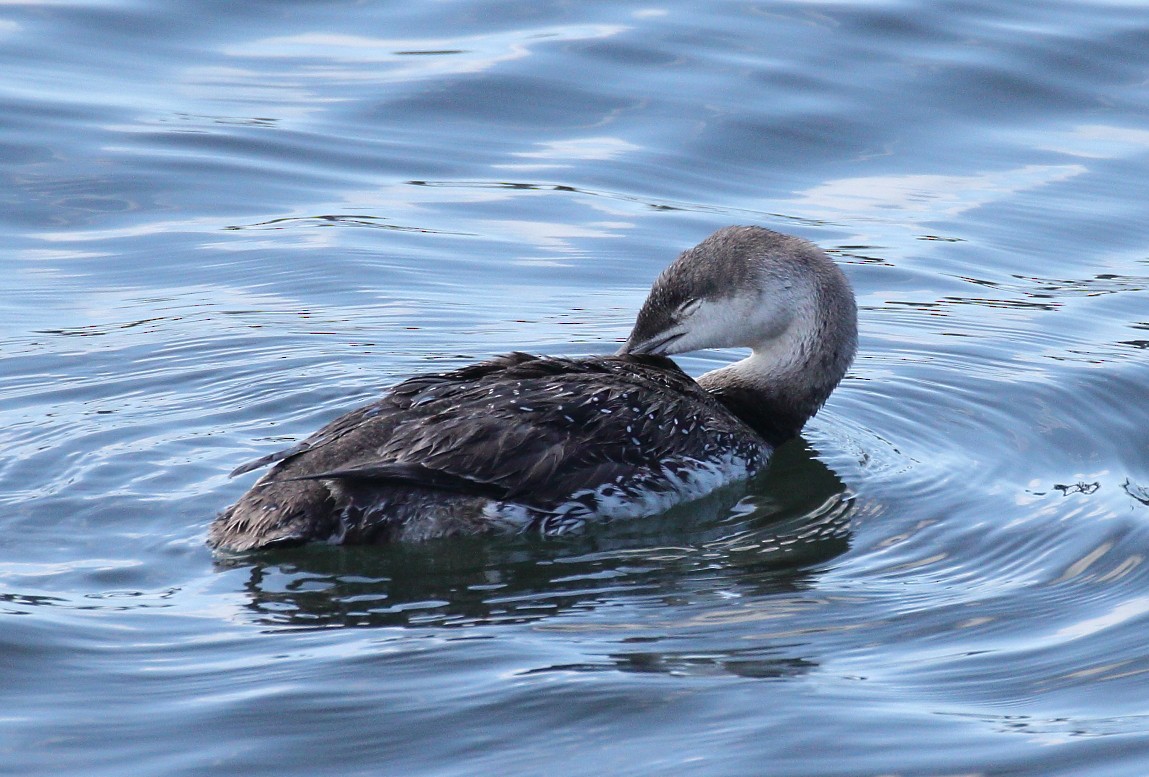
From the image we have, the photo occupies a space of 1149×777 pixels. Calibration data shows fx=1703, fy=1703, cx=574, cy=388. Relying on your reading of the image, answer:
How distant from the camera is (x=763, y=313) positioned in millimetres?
7555

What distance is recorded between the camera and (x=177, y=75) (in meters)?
12.5

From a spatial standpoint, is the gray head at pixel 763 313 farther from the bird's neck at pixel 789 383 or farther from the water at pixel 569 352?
the water at pixel 569 352

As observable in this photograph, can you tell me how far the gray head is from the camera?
24.4 feet

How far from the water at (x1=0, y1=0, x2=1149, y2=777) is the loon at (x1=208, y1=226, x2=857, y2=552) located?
0.48 feet

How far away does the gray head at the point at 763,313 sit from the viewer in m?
7.45

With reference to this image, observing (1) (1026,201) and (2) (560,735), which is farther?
(1) (1026,201)

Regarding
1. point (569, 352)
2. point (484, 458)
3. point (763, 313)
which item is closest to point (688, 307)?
point (763, 313)

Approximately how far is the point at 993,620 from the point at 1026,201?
573cm

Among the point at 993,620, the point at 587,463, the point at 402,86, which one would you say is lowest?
the point at 993,620

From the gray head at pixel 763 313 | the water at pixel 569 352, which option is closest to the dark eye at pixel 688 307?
the gray head at pixel 763 313

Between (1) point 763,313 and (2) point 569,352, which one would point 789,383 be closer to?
(1) point 763,313

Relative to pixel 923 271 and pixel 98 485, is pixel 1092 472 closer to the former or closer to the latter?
pixel 923 271

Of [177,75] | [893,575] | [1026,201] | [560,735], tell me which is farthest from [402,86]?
[560,735]

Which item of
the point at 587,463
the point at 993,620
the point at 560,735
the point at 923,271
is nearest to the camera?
the point at 560,735
